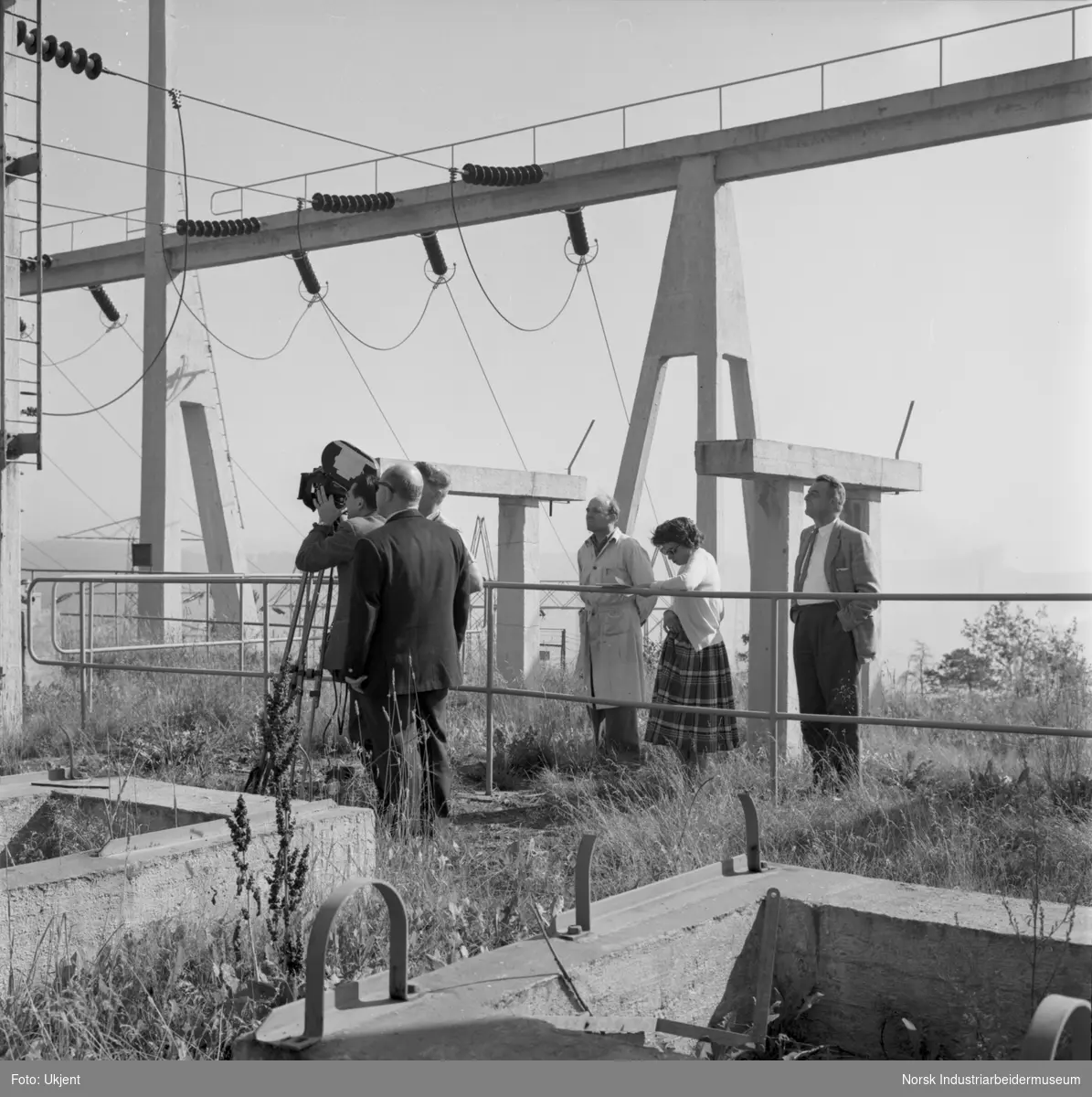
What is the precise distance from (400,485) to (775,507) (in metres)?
3.37

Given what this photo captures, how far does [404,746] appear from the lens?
18.0ft

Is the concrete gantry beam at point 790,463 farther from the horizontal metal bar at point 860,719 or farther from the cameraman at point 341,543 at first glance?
the cameraman at point 341,543

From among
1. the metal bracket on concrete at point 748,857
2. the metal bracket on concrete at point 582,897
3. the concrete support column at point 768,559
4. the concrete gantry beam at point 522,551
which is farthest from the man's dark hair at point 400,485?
the concrete gantry beam at point 522,551

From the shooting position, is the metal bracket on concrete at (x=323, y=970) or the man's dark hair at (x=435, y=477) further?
the man's dark hair at (x=435, y=477)

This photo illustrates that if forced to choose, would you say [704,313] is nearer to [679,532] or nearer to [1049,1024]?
[679,532]

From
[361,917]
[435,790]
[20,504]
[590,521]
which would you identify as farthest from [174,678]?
[361,917]

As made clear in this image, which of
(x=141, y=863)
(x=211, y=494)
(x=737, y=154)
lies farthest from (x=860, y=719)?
(x=211, y=494)

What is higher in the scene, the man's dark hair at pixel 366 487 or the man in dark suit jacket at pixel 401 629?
the man's dark hair at pixel 366 487

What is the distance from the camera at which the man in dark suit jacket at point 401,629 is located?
17.7 ft

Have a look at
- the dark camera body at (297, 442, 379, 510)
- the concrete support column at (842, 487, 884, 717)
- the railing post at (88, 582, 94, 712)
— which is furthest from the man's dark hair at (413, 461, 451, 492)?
the concrete support column at (842, 487, 884, 717)

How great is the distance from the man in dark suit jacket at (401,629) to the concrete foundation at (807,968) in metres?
2.16

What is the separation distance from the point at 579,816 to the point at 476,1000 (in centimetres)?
341

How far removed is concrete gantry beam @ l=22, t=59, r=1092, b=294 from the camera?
1051 cm

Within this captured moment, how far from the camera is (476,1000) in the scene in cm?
265
